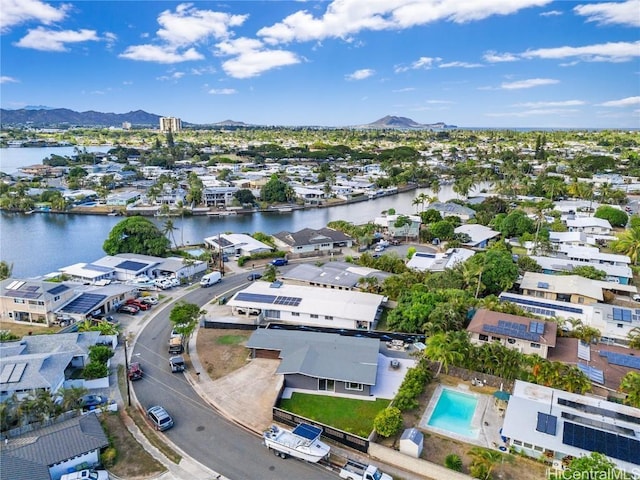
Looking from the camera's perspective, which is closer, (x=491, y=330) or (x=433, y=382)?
(x=433, y=382)

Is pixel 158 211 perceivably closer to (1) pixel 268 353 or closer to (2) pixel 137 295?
(2) pixel 137 295

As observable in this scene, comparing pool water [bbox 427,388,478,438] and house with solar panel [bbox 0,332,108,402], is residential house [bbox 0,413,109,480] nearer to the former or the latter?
house with solar panel [bbox 0,332,108,402]

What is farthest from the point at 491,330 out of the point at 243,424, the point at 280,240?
the point at 280,240

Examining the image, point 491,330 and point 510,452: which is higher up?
point 491,330

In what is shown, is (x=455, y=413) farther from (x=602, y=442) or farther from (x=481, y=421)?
(x=602, y=442)

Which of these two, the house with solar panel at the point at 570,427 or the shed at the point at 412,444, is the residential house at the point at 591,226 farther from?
→ the shed at the point at 412,444

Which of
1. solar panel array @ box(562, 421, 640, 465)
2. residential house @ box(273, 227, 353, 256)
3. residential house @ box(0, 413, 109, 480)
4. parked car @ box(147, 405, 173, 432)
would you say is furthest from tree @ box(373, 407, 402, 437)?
residential house @ box(273, 227, 353, 256)
